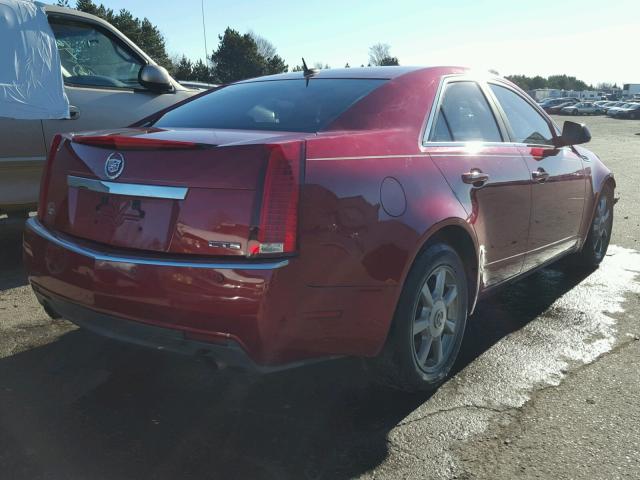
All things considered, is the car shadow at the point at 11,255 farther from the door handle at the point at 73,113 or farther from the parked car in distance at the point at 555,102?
the parked car in distance at the point at 555,102

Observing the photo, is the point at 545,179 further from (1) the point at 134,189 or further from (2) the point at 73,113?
(2) the point at 73,113

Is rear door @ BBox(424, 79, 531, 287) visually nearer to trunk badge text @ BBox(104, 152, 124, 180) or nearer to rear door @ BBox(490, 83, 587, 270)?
rear door @ BBox(490, 83, 587, 270)

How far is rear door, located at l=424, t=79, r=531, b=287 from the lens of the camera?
321 centimetres

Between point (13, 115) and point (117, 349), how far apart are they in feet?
7.75

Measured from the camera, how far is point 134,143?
262 centimetres

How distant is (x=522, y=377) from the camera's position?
3.32 metres

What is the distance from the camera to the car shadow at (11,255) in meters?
4.74

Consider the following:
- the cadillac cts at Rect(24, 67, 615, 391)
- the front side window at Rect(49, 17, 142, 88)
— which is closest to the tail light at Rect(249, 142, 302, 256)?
the cadillac cts at Rect(24, 67, 615, 391)

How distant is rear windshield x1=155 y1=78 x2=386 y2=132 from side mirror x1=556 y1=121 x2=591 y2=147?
1934mm

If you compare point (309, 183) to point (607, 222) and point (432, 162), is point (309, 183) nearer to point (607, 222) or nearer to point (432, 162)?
point (432, 162)

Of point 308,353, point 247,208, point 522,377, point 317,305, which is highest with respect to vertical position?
point 247,208

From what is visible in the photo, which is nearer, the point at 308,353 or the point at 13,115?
the point at 308,353

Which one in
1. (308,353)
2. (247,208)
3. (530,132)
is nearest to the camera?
(247,208)

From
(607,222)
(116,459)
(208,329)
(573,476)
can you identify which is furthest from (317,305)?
(607,222)
